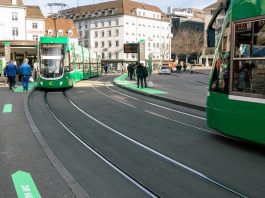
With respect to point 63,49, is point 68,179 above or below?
below

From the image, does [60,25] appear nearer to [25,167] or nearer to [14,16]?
[14,16]

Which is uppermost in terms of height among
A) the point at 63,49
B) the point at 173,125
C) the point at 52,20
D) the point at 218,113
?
the point at 52,20

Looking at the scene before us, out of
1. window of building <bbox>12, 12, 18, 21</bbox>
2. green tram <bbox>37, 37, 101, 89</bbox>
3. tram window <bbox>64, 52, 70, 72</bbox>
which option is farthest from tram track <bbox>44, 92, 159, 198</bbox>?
window of building <bbox>12, 12, 18, 21</bbox>

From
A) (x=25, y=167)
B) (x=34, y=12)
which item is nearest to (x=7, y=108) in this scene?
(x=25, y=167)

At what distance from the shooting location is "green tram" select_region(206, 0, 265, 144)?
749 cm

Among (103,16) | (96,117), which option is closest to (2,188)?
(96,117)

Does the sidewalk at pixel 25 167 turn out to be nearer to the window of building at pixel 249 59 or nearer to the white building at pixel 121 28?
the window of building at pixel 249 59

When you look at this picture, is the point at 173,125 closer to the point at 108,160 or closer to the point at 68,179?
the point at 108,160

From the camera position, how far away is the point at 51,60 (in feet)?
76.5

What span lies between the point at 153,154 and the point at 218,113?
1.94 metres

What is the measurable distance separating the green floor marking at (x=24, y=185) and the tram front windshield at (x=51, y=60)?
17.6 m

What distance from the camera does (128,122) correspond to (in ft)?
39.1

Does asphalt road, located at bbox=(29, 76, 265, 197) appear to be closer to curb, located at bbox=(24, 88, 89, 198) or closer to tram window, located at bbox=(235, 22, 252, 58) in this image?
curb, located at bbox=(24, 88, 89, 198)

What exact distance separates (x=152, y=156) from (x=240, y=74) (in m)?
2.55
